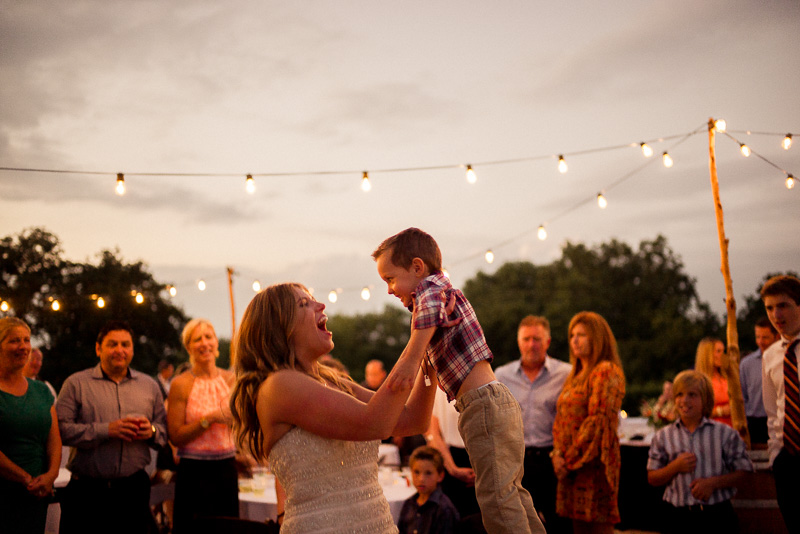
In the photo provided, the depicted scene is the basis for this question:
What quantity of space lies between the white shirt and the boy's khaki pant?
201 centimetres

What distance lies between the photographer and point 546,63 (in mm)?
8133

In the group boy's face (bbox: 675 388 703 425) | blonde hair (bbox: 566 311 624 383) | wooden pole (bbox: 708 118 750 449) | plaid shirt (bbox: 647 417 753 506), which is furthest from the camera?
wooden pole (bbox: 708 118 750 449)

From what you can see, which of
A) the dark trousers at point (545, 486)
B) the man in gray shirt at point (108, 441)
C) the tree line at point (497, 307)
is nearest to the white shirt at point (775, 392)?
the dark trousers at point (545, 486)

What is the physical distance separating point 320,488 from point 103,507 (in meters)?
2.52

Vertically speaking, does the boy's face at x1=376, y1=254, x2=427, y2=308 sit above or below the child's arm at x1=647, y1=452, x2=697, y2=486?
above

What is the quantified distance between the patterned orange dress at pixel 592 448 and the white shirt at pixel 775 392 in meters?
0.85

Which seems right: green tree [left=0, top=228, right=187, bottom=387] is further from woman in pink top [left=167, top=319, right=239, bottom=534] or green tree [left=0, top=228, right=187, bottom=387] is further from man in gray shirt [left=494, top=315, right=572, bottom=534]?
man in gray shirt [left=494, top=315, right=572, bottom=534]

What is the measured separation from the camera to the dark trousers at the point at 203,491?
153 inches

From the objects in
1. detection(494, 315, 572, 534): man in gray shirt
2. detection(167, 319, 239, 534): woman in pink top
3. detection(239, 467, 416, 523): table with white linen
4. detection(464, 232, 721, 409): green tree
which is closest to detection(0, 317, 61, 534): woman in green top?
detection(167, 319, 239, 534): woman in pink top

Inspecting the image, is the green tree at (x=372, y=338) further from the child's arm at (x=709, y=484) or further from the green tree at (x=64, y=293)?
the child's arm at (x=709, y=484)

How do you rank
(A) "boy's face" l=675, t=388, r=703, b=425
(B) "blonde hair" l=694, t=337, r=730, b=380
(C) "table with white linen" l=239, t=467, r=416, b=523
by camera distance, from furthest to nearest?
(B) "blonde hair" l=694, t=337, r=730, b=380 < (C) "table with white linen" l=239, t=467, r=416, b=523 < (A) "boy's face" l=675, t=388, r=703, b=425

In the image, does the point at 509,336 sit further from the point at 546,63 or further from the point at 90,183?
the point at 90,183

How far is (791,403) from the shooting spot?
133 inches

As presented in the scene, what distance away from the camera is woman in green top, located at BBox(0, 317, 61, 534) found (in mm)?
3402
